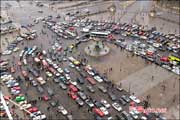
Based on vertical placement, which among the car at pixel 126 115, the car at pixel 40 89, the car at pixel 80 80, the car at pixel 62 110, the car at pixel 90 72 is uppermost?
the car at pixel 90 72

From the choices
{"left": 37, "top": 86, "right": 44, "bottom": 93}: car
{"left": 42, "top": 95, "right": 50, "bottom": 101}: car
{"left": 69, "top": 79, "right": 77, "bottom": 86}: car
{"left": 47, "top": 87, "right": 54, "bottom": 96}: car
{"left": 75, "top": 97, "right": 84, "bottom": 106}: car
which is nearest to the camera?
{"left": 75, "top": 97, "right": 84, "bottom": 106}: car

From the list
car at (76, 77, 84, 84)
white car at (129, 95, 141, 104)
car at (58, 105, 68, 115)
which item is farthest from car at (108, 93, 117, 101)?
car at (58, 105, 68, 115)

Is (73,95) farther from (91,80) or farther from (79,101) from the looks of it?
(91,80)

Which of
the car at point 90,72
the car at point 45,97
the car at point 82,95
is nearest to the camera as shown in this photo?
the car at point 82,95

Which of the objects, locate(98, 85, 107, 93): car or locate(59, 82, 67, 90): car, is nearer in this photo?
locate(98, 85, 107, 93): car

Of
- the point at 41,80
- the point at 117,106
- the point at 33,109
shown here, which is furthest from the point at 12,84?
the point at 117,106

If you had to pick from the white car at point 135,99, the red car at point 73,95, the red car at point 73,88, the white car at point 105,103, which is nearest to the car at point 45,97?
the red car at point 73,95

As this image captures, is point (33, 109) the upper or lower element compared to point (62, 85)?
lower

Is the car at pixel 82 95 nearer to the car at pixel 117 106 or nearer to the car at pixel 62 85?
the car at pixel 62 85

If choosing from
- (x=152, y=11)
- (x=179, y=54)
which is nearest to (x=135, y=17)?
(x=152, y=11)

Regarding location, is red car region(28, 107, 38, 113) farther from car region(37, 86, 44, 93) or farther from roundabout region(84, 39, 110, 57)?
roundabout region(84, 39, 110, 57)

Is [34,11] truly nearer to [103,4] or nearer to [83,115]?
[103,4]
